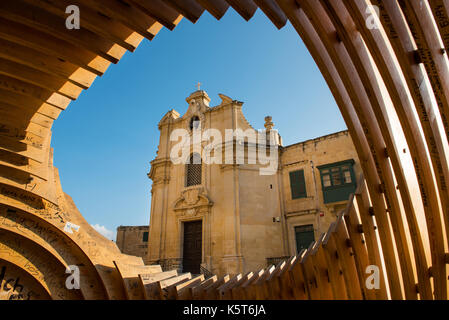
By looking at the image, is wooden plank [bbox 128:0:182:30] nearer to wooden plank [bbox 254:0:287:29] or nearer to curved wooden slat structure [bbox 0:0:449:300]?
curved wooden slat structure [bbox 0:0:449:300]

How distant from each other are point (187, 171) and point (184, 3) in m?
16.5

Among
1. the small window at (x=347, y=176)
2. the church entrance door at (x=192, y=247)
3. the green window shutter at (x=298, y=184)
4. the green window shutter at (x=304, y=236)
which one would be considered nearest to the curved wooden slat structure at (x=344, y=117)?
the green window shutter at (x=304, y=236)

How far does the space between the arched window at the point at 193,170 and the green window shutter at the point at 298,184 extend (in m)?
6.18

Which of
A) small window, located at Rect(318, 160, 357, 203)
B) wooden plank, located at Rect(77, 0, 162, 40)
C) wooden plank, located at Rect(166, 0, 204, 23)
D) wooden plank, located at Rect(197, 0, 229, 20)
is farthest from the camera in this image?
small window, located at Rect(318, 160, 357, 203)

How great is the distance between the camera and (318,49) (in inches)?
115

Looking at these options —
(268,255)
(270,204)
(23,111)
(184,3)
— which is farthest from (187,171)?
(184,3)

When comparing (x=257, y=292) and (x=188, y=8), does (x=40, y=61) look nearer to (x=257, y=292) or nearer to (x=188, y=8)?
(x=188, y=8)

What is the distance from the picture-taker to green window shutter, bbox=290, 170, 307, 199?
55.8 feet

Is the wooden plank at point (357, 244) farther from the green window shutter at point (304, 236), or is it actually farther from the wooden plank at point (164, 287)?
the green window shutter at point (304, 236)

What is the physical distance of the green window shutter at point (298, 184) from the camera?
17.0 m

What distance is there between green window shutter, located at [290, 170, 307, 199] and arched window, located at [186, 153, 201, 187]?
20.3 feet

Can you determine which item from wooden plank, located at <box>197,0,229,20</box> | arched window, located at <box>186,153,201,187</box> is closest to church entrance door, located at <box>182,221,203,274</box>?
arched window, located at <box>186,153,201,187</box>

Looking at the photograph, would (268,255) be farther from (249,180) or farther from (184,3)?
(184,3)
